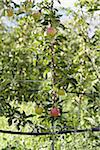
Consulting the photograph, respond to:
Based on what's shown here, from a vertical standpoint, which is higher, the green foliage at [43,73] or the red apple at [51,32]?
the red apple at [51,32]

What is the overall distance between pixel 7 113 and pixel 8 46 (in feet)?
1.60

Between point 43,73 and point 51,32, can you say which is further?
point 43,73

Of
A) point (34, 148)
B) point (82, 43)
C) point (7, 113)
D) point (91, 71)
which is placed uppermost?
point (82, 43)

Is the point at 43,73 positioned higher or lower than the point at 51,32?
lower

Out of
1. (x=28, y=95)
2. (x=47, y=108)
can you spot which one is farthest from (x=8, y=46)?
(x=47, y=108)

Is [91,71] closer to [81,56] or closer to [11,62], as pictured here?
[81,56]

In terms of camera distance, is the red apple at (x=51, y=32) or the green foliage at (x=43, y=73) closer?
the red apple at (x=51, y=32)

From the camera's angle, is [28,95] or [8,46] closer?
[28,95]

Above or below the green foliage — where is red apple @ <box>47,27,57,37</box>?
above

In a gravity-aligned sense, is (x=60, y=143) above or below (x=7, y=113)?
below

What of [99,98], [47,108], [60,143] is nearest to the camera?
[47,108]

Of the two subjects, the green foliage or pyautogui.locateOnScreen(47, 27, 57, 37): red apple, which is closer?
pyautogui.locateOnScreen(47, 27, 57, 37): red apple

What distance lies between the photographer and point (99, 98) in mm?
2062

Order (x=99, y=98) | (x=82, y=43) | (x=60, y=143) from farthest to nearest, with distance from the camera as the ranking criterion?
(x=60, y=143) → (x=82, y=43) → (x=99, y=98)
